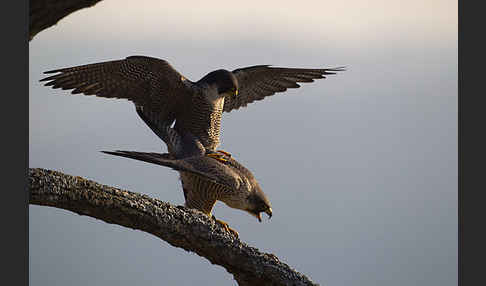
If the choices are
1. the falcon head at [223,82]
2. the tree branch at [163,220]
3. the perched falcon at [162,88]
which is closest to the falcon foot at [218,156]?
the perched falcon at [162,88]

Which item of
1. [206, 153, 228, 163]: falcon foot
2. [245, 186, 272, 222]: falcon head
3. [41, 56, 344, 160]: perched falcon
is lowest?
[245, 186, 272, 222]: falcon head

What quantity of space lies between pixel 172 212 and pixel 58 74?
109 centimetres

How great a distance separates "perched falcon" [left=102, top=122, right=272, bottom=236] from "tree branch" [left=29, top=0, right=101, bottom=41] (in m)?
1.03

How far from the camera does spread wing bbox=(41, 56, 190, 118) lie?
3.02 meters

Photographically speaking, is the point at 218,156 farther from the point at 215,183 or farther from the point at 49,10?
the point at 49,10

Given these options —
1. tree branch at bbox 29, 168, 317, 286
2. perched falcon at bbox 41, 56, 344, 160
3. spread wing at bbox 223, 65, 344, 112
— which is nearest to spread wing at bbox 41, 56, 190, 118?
perched falcon at bbox 41, 56, 344, 160

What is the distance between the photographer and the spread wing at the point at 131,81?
3.02m

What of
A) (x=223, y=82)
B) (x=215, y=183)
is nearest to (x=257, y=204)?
(x=215, y=183)

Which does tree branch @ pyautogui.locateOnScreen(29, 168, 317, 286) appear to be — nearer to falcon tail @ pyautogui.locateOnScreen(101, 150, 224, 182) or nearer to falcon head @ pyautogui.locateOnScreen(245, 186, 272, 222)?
falcon tail @ pyautogui.locateOnScreen(101, 150, 224, 182)

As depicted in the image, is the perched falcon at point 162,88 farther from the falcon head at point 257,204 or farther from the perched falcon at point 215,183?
the falcon head at point 257,204

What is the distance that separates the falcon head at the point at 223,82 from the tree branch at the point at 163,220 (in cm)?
98

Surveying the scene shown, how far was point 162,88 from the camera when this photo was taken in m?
3.20

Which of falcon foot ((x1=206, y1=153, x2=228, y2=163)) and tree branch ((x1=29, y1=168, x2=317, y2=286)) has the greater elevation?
falcon foot ((x1=206, y1=153, x2=228, y2=163))

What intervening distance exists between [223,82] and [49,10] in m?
1.44
